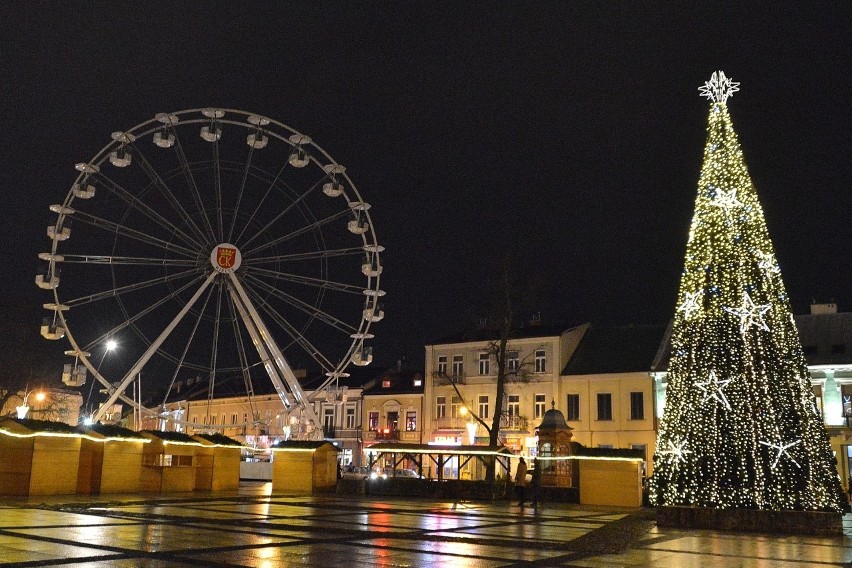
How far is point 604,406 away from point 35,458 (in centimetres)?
3575

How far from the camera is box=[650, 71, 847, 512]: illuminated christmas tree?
20.5 m

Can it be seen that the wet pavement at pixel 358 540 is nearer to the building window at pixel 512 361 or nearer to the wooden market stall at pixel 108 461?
the wooden market stall at pixel 108 461

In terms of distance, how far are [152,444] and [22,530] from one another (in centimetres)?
1943

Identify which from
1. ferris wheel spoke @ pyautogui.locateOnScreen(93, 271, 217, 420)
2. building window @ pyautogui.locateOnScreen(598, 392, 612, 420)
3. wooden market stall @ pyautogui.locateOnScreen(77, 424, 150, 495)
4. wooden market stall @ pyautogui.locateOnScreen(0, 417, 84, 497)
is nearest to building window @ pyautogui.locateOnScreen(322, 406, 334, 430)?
building window @ pyautogui.locateOnScreen(598, 392, 612, 420)

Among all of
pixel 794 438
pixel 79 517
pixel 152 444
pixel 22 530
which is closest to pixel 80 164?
pixel 152 444

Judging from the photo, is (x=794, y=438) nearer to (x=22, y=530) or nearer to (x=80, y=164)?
(x=22, y=530)

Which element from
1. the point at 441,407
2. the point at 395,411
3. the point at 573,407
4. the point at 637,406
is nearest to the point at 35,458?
the point at 573,407

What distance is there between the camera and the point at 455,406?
62.3 m

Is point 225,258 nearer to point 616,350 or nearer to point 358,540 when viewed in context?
point 358,540

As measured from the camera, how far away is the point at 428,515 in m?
24.7

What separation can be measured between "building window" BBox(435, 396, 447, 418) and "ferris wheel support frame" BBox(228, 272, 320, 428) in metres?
19.5

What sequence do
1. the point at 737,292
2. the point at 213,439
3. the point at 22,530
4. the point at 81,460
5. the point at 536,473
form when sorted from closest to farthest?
the point at 22,530 < the point at 737,292 < the point at 536,473 < the point at 81,460 < the point at 213,439

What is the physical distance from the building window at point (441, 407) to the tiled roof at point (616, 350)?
32.2 ft

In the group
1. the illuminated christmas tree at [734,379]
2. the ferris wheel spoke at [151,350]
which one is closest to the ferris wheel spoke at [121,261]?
the ferris wheel spoke at [151,350]
